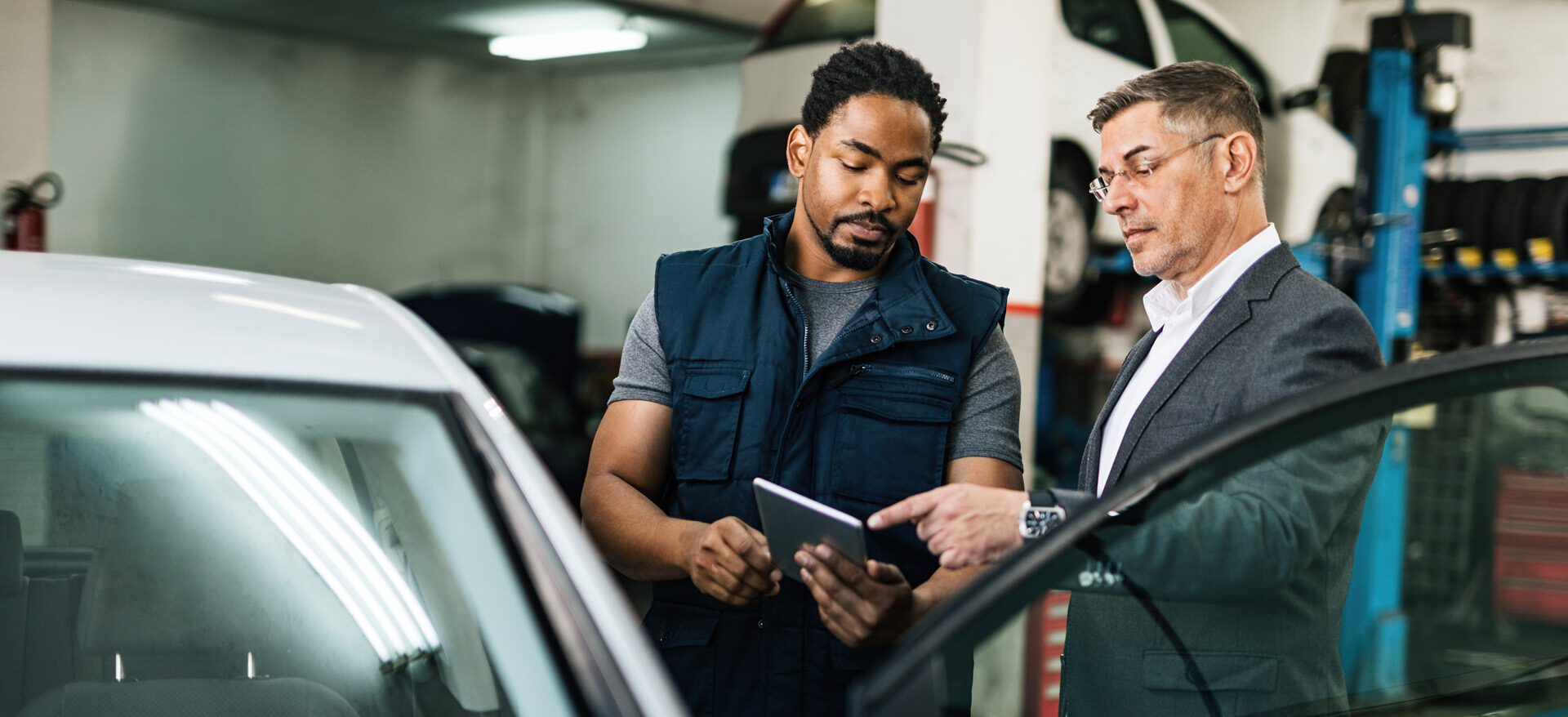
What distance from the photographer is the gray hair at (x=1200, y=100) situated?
165 cm

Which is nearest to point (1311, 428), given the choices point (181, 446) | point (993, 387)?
point (993, 387)

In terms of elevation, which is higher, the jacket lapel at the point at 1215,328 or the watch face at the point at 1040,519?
the jacket lapel at the point at 1215,328

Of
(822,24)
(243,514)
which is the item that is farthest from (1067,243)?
(243,514)

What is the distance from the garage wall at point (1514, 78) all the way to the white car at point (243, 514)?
8514 mm

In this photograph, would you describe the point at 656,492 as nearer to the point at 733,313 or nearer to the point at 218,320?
the point at 733,313

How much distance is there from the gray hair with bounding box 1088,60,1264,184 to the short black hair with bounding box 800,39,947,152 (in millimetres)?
333

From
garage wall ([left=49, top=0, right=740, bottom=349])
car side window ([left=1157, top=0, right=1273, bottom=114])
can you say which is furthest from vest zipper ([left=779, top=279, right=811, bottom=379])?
garage wall ([left=49, top=0, right=740, bottom=349])

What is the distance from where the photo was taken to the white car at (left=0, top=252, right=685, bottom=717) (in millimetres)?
1203

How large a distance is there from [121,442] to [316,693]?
0.32m

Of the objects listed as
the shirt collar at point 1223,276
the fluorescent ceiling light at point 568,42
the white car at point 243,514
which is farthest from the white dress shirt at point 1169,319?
the fluorescent ceiling light at point 568,42

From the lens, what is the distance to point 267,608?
4.15 feet

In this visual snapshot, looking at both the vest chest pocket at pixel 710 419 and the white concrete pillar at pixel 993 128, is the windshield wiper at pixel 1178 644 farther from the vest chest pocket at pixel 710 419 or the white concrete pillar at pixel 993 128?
the white concrete pillar at pixel 993 128

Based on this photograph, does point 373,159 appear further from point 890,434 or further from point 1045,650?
point 1045,650

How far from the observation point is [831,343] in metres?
1.84
